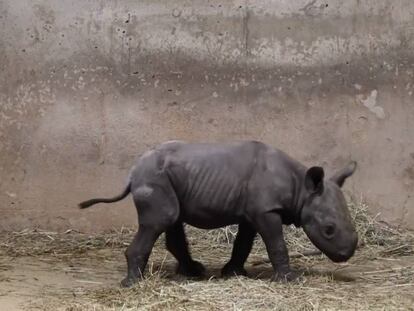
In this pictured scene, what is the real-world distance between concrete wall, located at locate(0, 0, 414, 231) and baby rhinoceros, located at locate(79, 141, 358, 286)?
1.63 meters

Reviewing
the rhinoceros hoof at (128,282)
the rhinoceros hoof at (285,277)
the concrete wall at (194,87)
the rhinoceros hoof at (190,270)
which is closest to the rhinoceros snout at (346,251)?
the rhinoceros hoof at (285,277)

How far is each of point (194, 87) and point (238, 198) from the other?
190 centimetres

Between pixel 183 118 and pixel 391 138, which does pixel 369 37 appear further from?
pixel 183 118

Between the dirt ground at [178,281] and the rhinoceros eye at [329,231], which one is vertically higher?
the rhinoceros eye at [329,231]

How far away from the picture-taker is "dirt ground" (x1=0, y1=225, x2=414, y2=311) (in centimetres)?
470

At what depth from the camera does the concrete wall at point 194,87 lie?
6.91 metres

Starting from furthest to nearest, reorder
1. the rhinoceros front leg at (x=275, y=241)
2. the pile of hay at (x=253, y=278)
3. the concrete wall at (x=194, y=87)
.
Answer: the concrete wall at (x=194, y=87), the rhinoceros front leg at (x=275, y=241), the pile of hay at (x=253, y=278)

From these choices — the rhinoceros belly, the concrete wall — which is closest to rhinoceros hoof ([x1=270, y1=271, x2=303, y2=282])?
the rhinoceros belly

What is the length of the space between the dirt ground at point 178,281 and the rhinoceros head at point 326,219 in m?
0.22

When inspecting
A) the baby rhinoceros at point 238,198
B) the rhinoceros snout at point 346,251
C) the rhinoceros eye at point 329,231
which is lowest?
the rhinoceros snout at point 346,251

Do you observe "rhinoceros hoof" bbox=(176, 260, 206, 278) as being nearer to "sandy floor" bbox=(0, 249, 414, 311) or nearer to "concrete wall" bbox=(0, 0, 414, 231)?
"sandy floor" bbox=(0, 249, 414, 311)

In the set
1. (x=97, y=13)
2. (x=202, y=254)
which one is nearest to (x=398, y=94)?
(x=202, y=254)

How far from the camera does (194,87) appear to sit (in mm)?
6902

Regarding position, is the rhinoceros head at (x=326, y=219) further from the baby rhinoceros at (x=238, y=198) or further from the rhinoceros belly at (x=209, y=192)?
the rhinoceros belly at (x=209, y=192)
